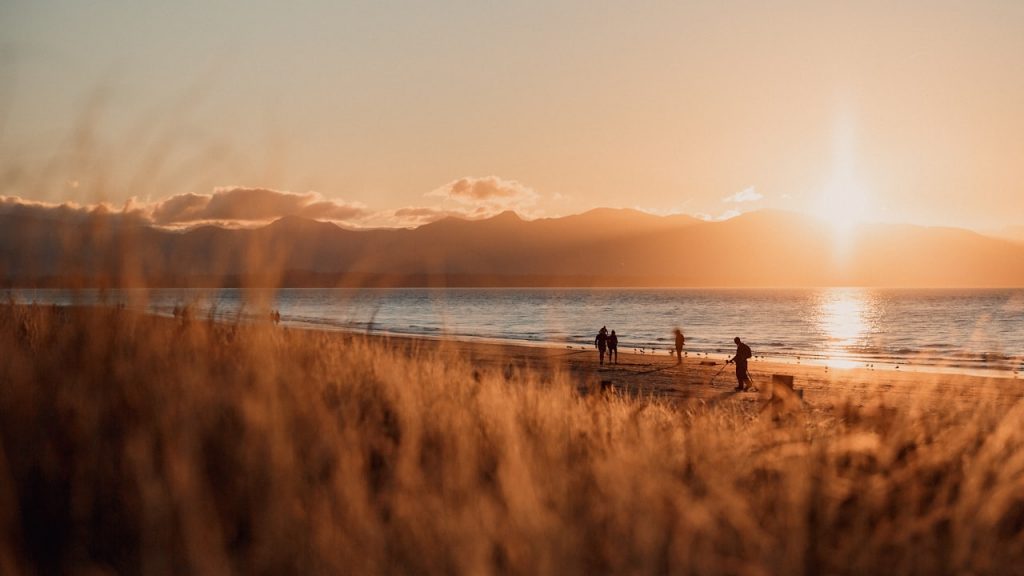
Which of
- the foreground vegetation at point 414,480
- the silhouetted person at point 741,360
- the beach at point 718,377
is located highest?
the foreground vegetation at point 414,480

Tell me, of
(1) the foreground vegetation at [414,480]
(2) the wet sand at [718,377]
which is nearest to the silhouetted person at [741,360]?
(2) the wet sand at [718,377]

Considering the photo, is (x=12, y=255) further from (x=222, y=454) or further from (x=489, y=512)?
(x=489, y=512)

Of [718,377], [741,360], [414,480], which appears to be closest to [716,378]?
[718,377]

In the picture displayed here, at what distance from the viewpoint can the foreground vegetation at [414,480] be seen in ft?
12.3

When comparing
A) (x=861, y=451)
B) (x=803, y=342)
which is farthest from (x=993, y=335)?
(x=861, y=451)

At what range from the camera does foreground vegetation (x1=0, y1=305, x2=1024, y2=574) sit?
12.3ft

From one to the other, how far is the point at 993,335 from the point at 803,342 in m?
16.7

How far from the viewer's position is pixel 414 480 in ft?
14.2

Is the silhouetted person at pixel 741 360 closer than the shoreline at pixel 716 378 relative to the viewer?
No

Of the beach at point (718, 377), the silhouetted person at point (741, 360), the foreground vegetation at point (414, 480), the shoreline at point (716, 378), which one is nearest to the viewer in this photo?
the foreground vegetation at point (414, 480)

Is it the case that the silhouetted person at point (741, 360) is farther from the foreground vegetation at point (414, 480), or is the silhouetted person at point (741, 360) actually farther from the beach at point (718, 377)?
the foreground vegetation at point (414, 480)

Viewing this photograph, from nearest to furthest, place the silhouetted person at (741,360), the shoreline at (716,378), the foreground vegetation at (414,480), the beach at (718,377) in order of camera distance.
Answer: the foreground vegetation at (414,480)
the shoreline at (716,378)
the beach at (718,377)
the silhouetted person at (741,360)

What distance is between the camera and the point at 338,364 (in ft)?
20.2

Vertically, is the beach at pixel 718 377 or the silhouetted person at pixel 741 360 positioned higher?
the silhouetted person at pixel 741 360
